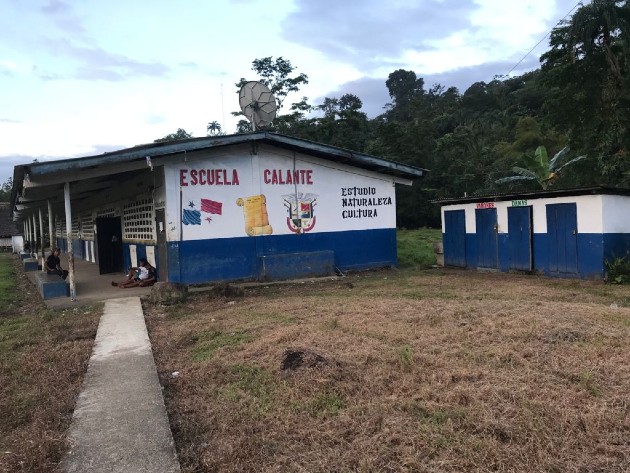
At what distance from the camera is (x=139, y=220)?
1518cm

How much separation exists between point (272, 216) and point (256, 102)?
318 centimetres

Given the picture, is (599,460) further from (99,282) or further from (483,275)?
(99,282)

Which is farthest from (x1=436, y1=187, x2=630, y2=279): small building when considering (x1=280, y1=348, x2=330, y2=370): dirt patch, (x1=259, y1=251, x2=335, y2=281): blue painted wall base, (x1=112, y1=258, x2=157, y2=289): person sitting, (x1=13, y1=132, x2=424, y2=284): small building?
(x1=280, y1=348, x2=330, y2=370): dirt patch

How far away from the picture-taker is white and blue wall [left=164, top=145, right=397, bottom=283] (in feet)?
41.2

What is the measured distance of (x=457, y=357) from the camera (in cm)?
525

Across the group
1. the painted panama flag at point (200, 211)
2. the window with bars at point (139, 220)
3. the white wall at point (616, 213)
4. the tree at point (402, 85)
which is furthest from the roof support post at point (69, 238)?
the tree at point (402, 85)

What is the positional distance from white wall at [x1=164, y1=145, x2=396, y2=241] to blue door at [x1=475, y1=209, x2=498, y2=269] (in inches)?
102

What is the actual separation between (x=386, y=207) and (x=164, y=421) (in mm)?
12226

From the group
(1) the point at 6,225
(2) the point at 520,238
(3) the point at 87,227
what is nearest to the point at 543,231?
(2) the point at 520,238

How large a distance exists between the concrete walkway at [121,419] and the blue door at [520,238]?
33.3 ft

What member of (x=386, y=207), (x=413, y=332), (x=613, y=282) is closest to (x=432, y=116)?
(x=386, y=207)

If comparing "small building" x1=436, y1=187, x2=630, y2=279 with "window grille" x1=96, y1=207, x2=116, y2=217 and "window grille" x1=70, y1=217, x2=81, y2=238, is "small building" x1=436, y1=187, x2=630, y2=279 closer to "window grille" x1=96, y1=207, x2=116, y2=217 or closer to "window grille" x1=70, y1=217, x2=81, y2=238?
"window grille" x1=96, y1=207, x2=116, y2=217

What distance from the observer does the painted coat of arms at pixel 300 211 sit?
13953 mm

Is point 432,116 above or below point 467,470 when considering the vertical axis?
above
